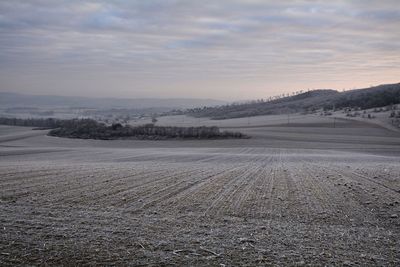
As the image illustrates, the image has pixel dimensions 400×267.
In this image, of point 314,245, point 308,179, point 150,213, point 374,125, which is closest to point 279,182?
point 308,179

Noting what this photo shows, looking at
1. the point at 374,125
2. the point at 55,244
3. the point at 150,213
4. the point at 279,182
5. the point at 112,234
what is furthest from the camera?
the point at 374,125

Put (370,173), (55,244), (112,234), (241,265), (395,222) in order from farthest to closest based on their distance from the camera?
(370,173), (395,222), (112,234), (55,244), (241,265)

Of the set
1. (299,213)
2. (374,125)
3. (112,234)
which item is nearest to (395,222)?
(299,213)

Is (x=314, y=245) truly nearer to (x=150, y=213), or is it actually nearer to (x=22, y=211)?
(x=150, y=213)

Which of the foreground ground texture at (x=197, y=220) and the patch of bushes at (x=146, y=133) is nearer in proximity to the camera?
the foreground ground texture at (x=197, y=220)

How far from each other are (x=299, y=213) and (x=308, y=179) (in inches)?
263

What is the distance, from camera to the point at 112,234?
28.1ft

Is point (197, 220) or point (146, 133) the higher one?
point (197, 220)

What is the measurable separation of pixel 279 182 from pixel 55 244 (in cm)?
1025

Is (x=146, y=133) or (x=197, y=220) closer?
(x=197, y=220)

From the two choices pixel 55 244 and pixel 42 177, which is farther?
pixel 42 177

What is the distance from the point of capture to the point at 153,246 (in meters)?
7.86

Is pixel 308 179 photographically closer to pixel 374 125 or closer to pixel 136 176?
pixel 136 176

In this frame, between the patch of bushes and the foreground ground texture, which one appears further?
the patch of bushes
